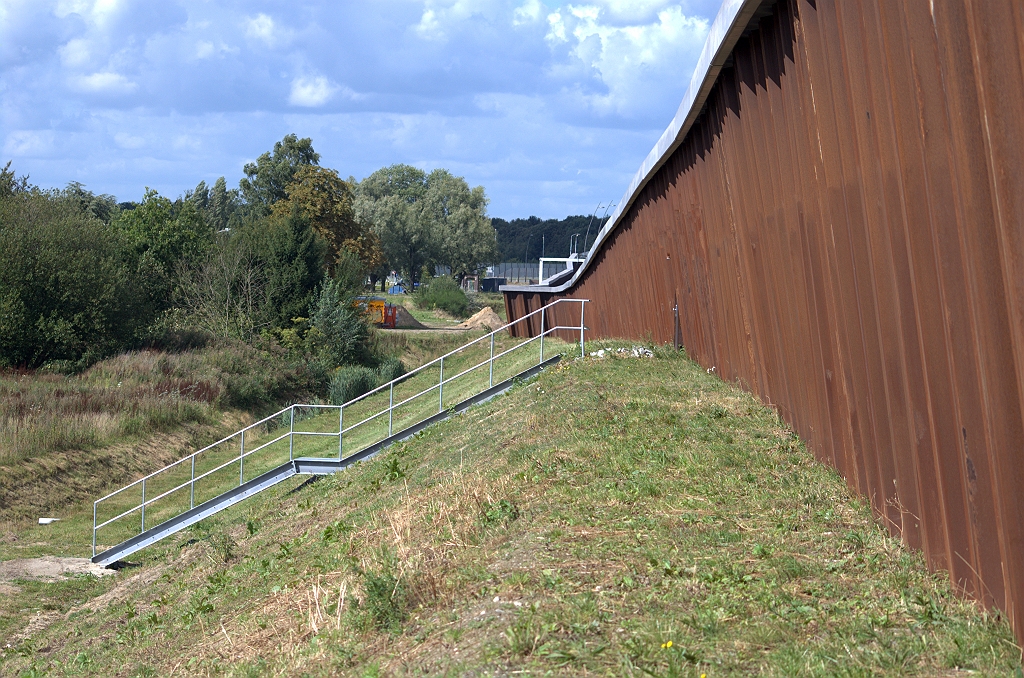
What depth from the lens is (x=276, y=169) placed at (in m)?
79.4

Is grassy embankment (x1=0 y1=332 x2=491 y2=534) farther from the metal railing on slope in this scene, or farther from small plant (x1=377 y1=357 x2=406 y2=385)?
small plant (x1=377 y1=357 x2=406 y2=385)

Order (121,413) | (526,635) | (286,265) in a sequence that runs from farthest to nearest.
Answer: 1. (286,265)
2. (121,413)
3. (526,635)

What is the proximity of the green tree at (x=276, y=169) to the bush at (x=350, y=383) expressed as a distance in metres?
43.2

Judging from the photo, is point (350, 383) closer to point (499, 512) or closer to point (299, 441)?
point (299, 441)

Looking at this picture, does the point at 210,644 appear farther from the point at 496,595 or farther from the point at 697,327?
the point at 697,327

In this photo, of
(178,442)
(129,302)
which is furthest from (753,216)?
(129,302)

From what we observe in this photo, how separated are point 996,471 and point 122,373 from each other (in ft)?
113

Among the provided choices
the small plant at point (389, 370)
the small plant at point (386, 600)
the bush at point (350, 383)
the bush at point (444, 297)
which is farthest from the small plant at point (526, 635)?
the bush at point (444, 297)

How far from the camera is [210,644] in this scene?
25.8 feet

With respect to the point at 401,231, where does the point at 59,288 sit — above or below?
below

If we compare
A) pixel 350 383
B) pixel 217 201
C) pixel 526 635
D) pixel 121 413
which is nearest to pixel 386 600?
pixel 526 635

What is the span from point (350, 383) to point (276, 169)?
46.0m

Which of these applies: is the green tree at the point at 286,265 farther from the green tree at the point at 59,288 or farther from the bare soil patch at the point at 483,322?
the bare soil patch at the point at 483,322

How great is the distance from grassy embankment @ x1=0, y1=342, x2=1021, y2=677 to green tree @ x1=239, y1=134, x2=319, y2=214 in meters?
69.8
